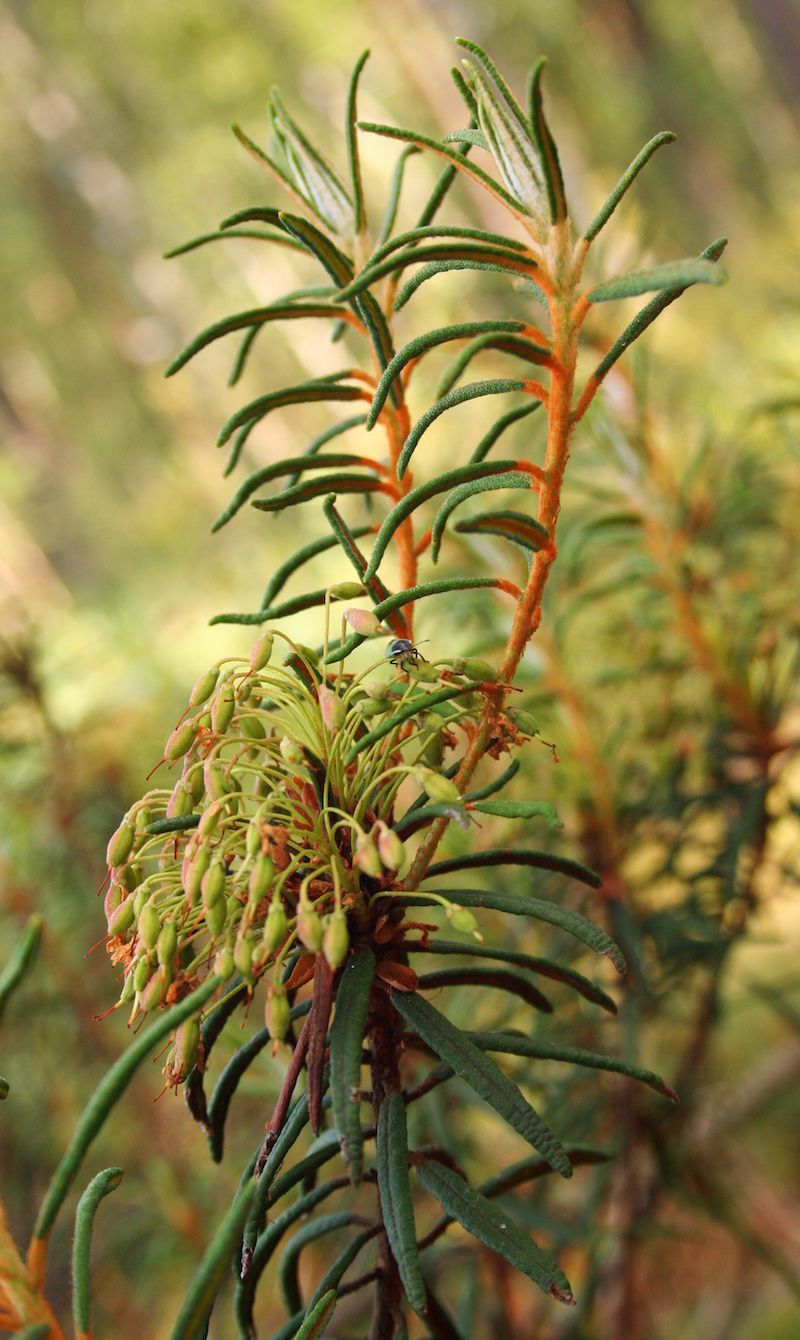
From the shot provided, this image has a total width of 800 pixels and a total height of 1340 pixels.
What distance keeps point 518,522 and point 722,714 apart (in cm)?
57

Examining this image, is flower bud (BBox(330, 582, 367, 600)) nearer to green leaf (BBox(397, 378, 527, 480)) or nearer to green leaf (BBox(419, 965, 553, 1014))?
green leaf (BBox(397, 378, 527, 480))

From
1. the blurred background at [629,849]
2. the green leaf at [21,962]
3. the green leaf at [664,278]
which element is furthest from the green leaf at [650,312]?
the blurred background at [629,849]

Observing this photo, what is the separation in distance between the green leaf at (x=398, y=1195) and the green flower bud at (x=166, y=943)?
0.13 meters

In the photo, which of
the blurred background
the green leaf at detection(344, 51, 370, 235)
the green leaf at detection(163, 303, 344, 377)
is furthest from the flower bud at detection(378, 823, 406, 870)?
the blurred background

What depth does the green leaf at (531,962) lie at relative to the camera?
44 centimetres

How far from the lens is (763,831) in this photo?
86cm

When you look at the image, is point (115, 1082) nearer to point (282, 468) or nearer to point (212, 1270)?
point (212, 1270)

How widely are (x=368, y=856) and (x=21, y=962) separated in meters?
0.18

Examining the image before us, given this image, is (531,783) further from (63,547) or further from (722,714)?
(63,547)

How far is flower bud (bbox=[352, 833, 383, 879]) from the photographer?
1.21 feet

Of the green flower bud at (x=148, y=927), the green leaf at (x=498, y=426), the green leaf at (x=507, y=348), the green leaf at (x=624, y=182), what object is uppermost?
the green leaf at (x=624, y=182)

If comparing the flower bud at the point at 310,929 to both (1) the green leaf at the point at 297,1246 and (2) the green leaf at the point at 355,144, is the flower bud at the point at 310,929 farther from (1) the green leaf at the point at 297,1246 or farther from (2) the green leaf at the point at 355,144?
(2) the green leaf at the point at 355,144

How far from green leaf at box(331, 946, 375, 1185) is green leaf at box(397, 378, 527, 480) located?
0.22 m

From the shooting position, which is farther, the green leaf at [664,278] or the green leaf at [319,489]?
the green leaf at [319,489]
